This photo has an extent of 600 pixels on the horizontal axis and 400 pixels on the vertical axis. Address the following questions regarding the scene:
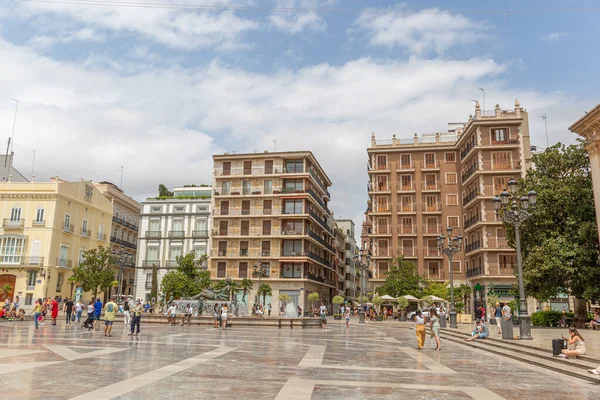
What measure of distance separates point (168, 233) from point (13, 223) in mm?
16959

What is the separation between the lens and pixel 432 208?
54688 mm

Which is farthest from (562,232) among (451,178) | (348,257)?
(348,257)

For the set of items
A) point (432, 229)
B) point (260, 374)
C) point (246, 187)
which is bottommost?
point (260, 374)

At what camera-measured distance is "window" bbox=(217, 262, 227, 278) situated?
180 ft

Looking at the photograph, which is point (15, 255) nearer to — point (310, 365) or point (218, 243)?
point (218, 243)

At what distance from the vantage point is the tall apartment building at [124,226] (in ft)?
195

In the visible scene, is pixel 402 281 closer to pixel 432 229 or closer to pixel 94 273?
pixel 432 229

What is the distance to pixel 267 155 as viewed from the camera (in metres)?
57.0

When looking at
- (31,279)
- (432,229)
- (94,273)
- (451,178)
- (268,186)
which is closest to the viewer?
(94,273)

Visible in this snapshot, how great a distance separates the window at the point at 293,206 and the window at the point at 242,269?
7.83m

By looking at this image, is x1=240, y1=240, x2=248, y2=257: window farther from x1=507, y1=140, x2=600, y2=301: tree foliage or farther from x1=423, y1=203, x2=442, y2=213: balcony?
x1=507, y1=140, x2=600, y2=301: tree foliage

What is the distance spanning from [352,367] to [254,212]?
4516 centimetres

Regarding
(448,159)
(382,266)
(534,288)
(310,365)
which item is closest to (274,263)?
(382,266)

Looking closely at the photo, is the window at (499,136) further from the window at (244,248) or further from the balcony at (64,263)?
the balcony at (64,263)
